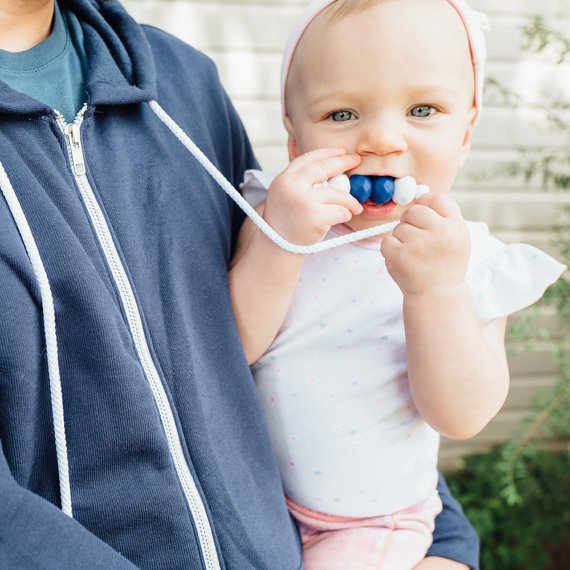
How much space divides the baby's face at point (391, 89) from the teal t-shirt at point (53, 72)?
0.41 meters

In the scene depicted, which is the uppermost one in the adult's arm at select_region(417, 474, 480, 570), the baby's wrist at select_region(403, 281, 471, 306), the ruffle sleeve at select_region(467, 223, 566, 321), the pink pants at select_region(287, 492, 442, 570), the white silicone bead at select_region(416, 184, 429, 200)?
the white silicone bead at select_region(416, 184, 429, 200)

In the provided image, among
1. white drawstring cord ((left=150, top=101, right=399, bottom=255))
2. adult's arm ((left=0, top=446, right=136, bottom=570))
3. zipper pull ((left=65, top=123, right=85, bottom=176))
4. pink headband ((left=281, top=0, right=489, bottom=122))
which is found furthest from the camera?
pink headband ((left=281, top=0, right=489, bottom=122))

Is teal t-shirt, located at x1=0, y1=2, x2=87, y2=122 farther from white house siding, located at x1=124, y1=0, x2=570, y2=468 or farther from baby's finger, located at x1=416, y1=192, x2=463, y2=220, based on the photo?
white house siding, located at x1=124, y1=0, x2=570, y2=468

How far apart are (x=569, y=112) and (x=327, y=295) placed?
8.44ft

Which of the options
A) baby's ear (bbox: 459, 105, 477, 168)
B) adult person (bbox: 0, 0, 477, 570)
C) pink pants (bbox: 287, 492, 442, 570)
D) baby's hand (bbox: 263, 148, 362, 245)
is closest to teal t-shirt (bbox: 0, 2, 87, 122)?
adult person (bbox: 0, 0, 477, 570)

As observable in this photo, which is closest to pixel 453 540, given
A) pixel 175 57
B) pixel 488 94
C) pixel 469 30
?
pixel 469 30

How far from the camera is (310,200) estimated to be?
1.29 metres

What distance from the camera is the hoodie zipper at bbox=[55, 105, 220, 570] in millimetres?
1172

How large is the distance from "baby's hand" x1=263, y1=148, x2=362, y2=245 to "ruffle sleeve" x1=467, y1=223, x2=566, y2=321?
0.93 ft

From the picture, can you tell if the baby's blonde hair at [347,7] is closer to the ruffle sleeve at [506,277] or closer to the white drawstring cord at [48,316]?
the ruffle sleeve at [506,277]

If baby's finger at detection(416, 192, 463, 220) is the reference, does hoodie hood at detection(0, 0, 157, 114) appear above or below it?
above

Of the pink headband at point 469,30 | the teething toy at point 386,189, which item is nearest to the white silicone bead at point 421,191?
the teething toy at point 386,189

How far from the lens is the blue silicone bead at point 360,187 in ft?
4.35

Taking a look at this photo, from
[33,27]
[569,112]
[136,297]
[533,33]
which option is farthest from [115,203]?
[569,112]
